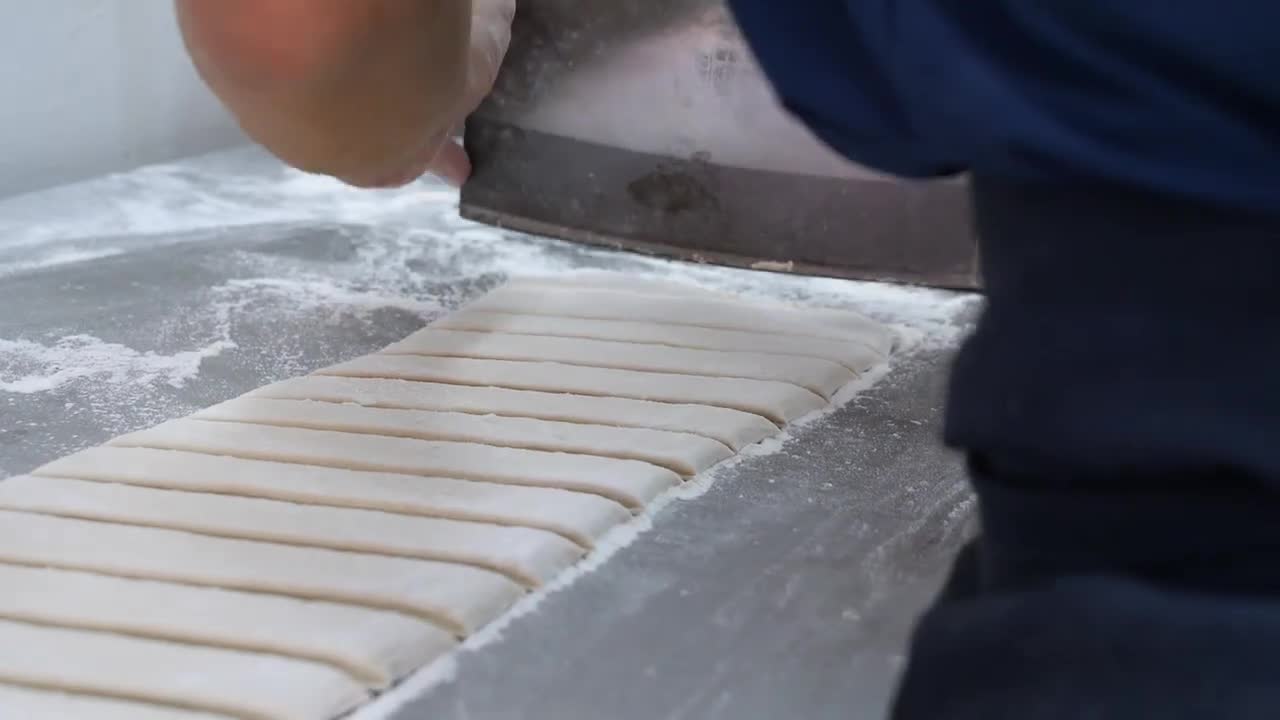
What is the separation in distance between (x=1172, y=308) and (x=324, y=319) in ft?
3.67

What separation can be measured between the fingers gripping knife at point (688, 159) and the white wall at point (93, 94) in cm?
65

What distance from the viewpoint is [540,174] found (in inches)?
65.0

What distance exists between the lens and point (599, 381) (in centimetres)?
122

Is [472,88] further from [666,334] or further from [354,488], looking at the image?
[666,334]

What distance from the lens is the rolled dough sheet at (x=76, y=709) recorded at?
2.39 ft

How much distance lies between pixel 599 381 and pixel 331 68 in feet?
1.75

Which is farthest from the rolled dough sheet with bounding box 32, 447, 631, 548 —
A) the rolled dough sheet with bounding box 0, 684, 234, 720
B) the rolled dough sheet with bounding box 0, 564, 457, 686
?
the rolled dough sheet with bounding box 0, 684, 234, 720

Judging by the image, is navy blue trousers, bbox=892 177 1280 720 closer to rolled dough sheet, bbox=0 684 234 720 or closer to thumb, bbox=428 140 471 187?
rolled dough sheet, bbox=0 684 234 720

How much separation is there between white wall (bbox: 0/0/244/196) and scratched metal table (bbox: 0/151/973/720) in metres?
0.06

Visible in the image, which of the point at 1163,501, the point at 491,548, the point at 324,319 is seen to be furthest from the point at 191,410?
the point at 1163,501

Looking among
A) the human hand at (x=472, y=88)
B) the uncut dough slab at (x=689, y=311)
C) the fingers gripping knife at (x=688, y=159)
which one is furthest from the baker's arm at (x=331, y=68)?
the fingers gripping knife at (x=688, y=159)

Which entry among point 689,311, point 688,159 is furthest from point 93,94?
point 689,311

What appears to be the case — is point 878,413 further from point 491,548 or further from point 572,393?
point 491,548

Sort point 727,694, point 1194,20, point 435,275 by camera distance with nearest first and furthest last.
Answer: point 1194,20, point 727,694, point 435,275
